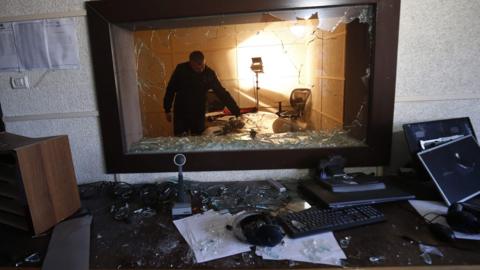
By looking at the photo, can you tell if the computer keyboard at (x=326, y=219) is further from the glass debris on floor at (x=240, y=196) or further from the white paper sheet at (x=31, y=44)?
the white paper sheet at (x=31, y=44)

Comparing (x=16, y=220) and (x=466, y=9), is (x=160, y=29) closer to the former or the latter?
(x=16, y=220)

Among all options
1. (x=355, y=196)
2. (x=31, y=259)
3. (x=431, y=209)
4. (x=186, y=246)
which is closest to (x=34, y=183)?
(x=31, y=259)

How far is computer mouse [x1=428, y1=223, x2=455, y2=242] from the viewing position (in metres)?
0.79

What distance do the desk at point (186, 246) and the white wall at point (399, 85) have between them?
15.4 inches

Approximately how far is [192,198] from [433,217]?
862 millimetres

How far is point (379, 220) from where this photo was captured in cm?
90

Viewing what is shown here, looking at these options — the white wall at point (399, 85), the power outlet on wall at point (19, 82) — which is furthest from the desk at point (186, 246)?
the power outlet on wall at point (19, 82)

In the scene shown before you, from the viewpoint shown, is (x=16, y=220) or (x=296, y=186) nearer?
(x=16, y=220)

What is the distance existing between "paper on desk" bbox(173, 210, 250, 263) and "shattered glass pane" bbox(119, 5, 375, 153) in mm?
401

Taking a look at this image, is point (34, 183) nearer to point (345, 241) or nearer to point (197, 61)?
point (197, 61)

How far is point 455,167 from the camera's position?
1038 millimetres

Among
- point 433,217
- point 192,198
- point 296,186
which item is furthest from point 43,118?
point 433,217

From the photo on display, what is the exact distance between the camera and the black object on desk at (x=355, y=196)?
98 cm

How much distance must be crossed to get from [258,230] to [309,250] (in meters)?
0.15
